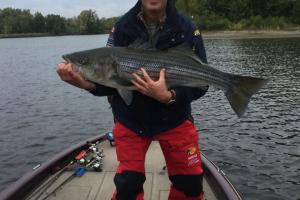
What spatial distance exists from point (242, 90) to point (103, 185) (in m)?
3.86

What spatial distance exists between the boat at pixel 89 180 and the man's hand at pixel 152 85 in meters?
2.88

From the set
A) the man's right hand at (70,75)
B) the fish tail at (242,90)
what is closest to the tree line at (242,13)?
the fish tail at (242,90)

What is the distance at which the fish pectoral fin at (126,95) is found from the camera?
16.6 feet

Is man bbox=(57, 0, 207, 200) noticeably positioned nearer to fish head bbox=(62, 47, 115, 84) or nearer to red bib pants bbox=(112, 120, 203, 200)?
red bib pants bbox=(112, 120, 203, 200)

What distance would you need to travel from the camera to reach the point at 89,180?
27.8 ft

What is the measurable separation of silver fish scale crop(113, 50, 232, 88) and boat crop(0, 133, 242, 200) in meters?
2.57

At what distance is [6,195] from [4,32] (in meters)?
197

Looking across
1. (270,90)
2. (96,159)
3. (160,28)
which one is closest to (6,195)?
(96,159)

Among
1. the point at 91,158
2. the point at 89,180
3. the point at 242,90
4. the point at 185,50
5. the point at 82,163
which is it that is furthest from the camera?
the point at 91,158

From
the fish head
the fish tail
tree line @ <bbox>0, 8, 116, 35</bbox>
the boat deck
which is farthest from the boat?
tree line @ <bbox>0, 8, 116, 35</bbox>

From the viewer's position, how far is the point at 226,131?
1803 centimetres

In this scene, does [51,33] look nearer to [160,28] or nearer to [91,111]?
[91,111]

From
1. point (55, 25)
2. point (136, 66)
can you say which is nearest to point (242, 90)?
point (136, 66)

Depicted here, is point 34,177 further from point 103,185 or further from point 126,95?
point 126,95
